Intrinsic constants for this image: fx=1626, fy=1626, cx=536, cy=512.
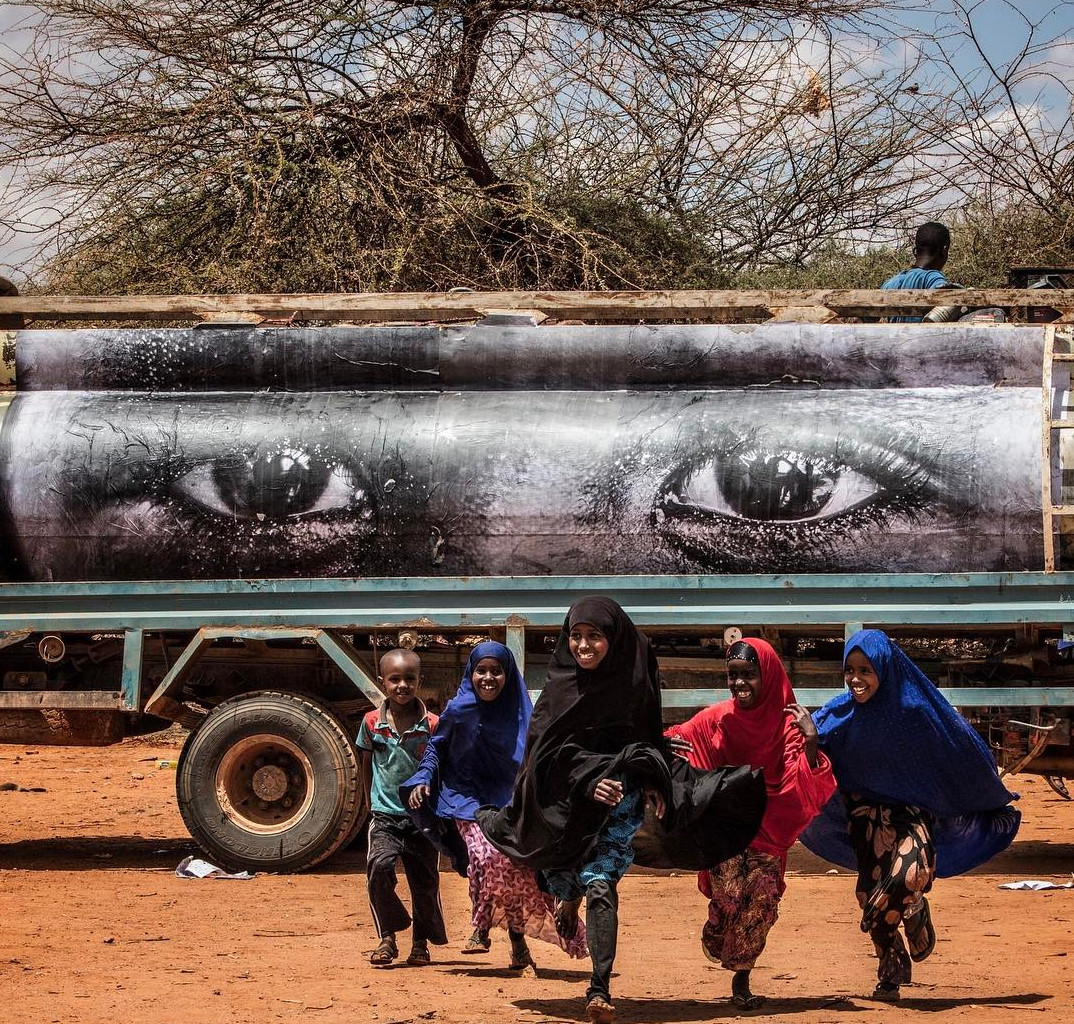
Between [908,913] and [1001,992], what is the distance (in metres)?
0.40

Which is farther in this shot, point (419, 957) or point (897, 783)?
point (419, 957)

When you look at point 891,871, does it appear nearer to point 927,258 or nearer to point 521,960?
point 521,960

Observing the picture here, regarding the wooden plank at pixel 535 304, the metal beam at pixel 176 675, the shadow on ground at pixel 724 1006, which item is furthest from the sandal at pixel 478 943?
the wooden plank at pixel 535 304

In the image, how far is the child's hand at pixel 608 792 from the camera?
5.12 m

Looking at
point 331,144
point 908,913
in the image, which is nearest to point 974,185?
point 331,144

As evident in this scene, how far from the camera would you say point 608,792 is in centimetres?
514

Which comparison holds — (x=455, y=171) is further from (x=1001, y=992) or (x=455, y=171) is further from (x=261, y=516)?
(x=1001, y=992)

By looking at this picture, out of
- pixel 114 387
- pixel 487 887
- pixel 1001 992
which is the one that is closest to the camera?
pixel 1001 992

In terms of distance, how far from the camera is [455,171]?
1330cm

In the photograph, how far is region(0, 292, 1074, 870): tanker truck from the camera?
25.9 ft

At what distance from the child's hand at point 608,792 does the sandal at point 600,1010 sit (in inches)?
23.5

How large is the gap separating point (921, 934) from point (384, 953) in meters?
1.97

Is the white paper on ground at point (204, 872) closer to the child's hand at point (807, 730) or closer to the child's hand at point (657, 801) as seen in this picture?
the child's hand at point (657, 801)

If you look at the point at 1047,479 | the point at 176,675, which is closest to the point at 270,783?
the point at 176,675
